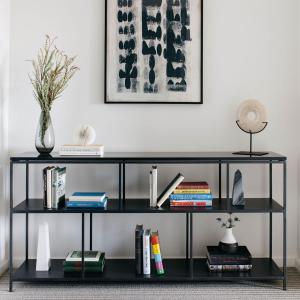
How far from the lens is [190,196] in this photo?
245cm

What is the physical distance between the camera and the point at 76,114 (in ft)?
9.11

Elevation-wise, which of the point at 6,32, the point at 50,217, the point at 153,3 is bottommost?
the point at 50,217

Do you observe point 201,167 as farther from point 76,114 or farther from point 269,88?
point 76,114

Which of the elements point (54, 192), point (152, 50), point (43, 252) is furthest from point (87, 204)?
point (152, 50)

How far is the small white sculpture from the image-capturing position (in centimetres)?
250

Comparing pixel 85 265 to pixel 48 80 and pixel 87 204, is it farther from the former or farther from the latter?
pixel 48 80

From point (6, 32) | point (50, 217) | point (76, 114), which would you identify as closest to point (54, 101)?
point (76, 114)

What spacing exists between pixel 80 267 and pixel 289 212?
143 cm

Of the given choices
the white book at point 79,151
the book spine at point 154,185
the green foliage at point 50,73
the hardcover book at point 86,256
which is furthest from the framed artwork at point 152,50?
the hardcover book at point 86,256

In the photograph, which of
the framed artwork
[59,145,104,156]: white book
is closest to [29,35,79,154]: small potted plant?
[59,145,104,156]: white book

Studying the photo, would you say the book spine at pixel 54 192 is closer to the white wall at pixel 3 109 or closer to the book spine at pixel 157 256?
the white wall at pixel 3 109

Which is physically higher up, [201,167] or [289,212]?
[201,167]

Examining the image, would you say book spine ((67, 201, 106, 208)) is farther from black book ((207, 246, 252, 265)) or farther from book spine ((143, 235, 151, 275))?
black book ((207, 246, 252, 265))

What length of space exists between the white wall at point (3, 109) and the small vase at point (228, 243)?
4.56 ft
